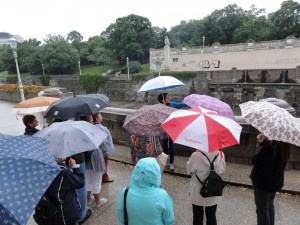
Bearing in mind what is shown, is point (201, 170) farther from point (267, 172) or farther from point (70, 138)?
point (70, 138)

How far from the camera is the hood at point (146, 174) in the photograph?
92.1 inches

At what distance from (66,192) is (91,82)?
37.7 m

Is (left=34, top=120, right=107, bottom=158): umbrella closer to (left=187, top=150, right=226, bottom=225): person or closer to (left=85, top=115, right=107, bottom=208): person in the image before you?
(left=85, top=115, right=107, bottom=208): person

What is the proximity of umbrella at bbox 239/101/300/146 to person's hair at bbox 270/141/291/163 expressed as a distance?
17 cm

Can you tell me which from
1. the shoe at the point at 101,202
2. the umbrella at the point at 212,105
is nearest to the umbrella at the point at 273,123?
the umbrella at the point at 212,105

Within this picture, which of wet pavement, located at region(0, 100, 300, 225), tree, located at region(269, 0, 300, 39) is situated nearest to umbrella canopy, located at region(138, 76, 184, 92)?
wet pavement, located at region(0, 100, 300, 225)

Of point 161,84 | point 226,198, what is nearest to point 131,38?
point 161,84

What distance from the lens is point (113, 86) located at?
38000 mm

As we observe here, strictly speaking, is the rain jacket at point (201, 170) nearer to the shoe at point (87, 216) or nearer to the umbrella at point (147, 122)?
the umbrella at point (147, 122)

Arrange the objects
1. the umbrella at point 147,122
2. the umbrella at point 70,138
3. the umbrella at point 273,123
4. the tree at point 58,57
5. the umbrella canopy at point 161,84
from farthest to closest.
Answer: the tree at point 58,57
the umbrella canopy at point 161,84
the umbrella at point 147,122
the umbrella at point 70,138
the umbrella at point 273,123

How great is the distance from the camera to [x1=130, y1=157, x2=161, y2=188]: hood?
7.68 ft

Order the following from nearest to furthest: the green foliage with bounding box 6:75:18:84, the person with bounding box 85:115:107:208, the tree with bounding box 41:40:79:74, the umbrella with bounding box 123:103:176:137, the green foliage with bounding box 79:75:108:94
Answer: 1. the umbrella with bounding box 123:103:176:137
2. the person with bounding box 85:115:107:208
3. the green foliage with bounding box 79:75:108:94
4. the green foliage with bounding box 6:75:18:84
5. the tree with bounding box 41:40:79:74

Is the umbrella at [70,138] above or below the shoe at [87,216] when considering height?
above

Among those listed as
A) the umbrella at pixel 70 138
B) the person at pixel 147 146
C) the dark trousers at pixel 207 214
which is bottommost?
the dark trousers at pixel 207 214
